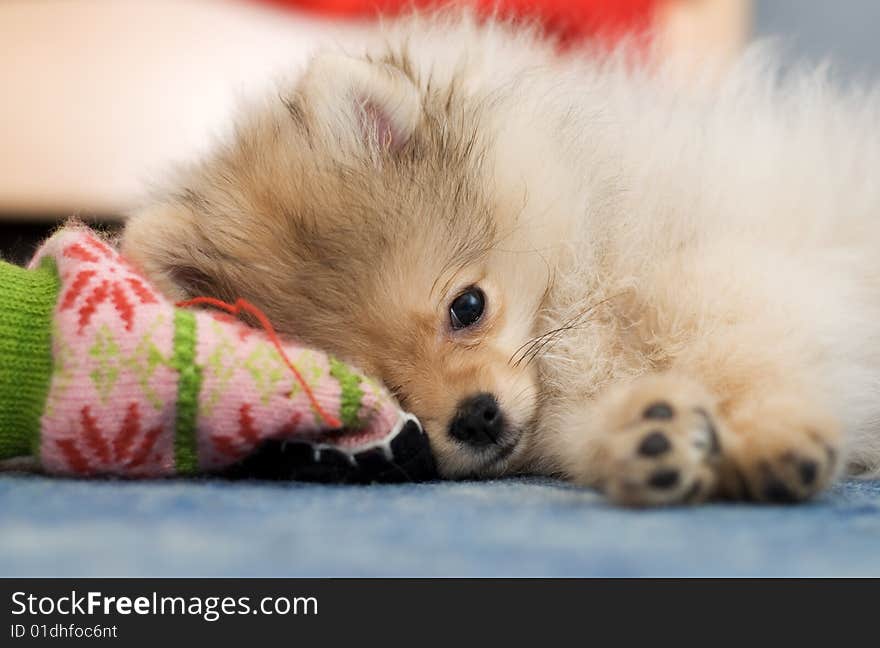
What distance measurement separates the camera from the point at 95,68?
512cm

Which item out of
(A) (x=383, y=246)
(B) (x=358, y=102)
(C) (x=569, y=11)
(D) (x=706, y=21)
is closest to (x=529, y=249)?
(A) (x=383, y=246)

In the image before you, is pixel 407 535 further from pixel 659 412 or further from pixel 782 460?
pixel 782 460

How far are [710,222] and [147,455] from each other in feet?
4.35

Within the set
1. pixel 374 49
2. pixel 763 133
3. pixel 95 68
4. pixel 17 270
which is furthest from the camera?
pixel 95 68

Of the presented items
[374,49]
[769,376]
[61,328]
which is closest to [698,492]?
[769,376]

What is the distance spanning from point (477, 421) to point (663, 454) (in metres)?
0.55

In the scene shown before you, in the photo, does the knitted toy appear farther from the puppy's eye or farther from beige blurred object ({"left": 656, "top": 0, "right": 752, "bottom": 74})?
beige blurred object ({"left": 656, "top": 0, "right": 752, "bottom": 74})

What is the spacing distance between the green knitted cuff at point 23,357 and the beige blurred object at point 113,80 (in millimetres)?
3294

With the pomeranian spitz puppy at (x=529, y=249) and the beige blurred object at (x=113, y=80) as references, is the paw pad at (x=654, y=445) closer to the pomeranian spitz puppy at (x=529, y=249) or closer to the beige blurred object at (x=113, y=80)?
the pomeranian spitz puppy at (x=529, y=249)

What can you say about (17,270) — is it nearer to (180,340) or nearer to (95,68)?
(180,340)

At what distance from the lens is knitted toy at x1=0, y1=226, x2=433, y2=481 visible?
66.4 inches

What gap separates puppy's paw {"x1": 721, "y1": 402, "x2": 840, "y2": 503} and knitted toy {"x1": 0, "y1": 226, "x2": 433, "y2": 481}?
62cm

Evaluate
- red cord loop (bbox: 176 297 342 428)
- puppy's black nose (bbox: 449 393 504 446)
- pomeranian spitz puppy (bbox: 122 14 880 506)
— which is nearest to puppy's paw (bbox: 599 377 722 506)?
pomeranian spitz puppy (bbox: 122 14 880 506)

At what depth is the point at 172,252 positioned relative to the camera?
2.12m
